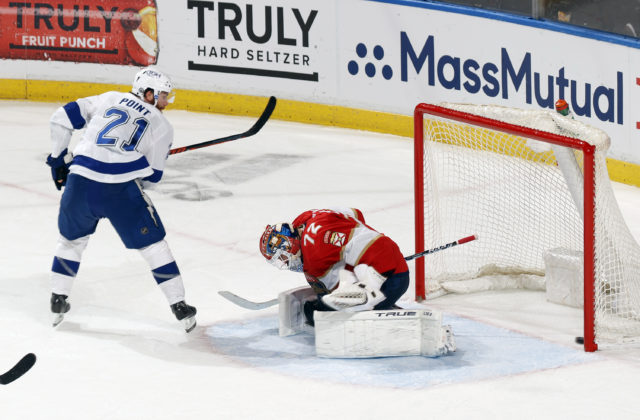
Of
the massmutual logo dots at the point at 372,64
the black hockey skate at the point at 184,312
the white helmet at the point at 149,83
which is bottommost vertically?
the black hockey skate at the point at 184,312

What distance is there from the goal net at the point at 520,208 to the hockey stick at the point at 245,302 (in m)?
0.73

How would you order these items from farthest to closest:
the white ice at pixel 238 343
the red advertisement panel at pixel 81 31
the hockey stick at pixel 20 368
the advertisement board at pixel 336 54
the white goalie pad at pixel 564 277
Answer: the red advertisement panel at pixel 81 31 → the advertisement board at pixel 336 54 → the white goalie pad at pixel 564 277 → the white ice at pixel 238 343 → the hockey stick at pixel 20 368

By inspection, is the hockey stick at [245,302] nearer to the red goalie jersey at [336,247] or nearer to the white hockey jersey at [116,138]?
the red goalie jersey at [336,247]

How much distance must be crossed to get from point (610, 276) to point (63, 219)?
2.13m

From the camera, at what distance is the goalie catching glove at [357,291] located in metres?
4.21

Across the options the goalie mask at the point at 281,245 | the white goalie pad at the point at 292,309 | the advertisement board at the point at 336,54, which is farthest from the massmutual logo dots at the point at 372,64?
the goalie mask at the point at 281,245

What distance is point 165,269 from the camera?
455cm

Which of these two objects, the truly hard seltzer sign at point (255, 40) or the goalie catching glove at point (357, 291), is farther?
the truly hard seltzer sign at point (255, 40)

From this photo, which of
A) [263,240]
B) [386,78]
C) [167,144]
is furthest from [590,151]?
[386,78]

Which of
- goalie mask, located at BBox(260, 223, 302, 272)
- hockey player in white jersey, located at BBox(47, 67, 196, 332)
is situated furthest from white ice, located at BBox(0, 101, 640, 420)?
goalie mask, located at BBox(260, 223, 302, 272)

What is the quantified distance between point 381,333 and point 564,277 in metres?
1.08

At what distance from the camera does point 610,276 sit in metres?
4.59

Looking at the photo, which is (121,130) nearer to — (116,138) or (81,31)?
(116,138)

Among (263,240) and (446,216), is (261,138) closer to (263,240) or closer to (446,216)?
(446,216)
